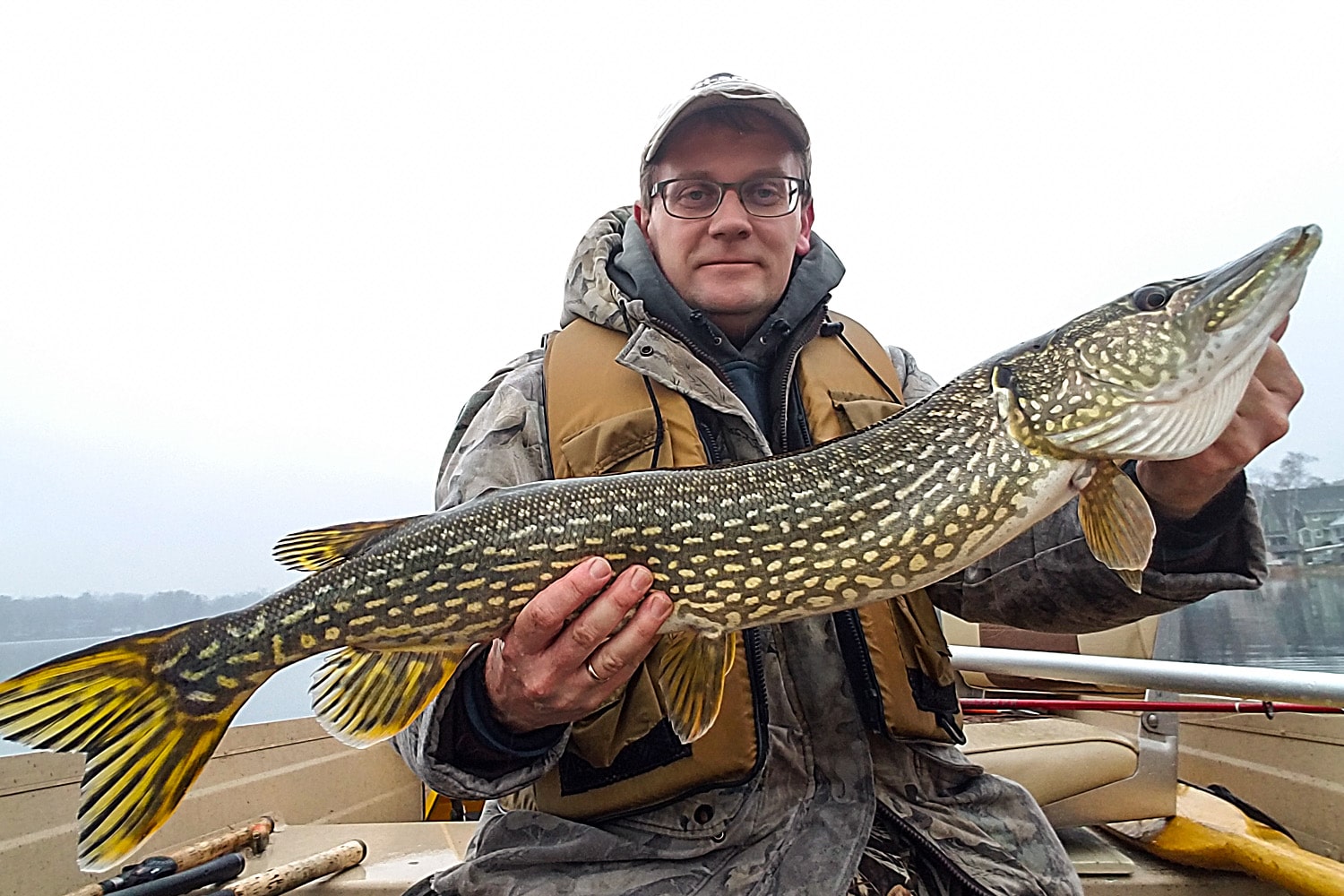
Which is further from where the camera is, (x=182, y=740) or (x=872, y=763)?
(x=872, y=763)

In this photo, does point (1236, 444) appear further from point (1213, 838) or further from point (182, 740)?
point (182, 740)

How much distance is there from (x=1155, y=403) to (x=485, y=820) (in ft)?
4.61

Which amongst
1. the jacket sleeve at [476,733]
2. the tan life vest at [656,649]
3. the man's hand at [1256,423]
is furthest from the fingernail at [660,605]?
the man's hand at [1256,423]

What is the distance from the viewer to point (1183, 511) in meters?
1.58

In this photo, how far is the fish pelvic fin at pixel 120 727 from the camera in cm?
126

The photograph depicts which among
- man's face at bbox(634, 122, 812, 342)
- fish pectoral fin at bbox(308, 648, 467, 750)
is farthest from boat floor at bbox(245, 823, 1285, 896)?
man's face at bbox(634, 122, 812, 342)

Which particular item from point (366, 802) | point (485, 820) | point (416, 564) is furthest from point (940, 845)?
point (366, 802)

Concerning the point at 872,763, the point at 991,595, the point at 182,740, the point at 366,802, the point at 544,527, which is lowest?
the point at 366,802

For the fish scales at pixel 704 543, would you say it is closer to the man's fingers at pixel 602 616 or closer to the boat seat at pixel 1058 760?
the man's fingers at pixel 602 616

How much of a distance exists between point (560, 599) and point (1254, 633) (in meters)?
2.67

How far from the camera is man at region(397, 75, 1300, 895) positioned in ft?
4.67

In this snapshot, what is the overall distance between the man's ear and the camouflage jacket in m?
0.54

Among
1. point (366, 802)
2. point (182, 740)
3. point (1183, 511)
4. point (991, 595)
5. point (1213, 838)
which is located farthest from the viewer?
point (366, 802)

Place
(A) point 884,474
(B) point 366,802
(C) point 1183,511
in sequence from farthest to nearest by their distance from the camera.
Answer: (B) point 366,802, (C) point 1183,511, (A) point 884,474
